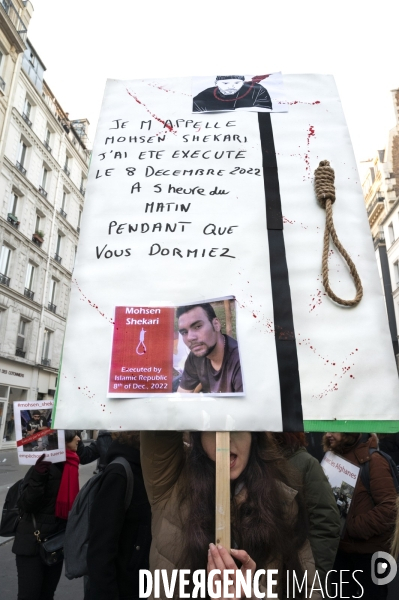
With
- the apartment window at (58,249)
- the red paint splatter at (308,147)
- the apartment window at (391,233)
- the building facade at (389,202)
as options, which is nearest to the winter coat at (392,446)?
the red paint splatter at (308,147)

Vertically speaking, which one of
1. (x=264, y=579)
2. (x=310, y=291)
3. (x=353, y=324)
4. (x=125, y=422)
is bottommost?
(x=264, y=579)

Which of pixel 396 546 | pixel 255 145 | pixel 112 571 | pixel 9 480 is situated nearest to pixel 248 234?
pixel 255 145

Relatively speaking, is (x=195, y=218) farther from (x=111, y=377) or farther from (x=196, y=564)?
(x=196, y=564)

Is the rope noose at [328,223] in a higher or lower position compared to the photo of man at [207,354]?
higher

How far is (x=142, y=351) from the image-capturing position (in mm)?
1435

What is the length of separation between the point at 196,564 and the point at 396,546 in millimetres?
945

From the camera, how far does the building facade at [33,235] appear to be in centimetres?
1853

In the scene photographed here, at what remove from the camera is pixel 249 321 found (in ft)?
4.79

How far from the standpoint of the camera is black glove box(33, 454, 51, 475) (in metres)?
3.17

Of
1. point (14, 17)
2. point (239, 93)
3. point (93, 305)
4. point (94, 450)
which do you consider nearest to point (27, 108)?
point (14, 17)

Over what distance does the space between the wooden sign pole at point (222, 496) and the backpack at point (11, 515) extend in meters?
2.55

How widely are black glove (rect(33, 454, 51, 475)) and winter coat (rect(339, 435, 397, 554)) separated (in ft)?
7.38

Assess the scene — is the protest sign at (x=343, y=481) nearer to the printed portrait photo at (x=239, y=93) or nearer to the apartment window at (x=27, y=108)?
the printed portrait photo at (x=239, y=93)

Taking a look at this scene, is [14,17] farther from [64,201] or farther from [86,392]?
[86,392]
